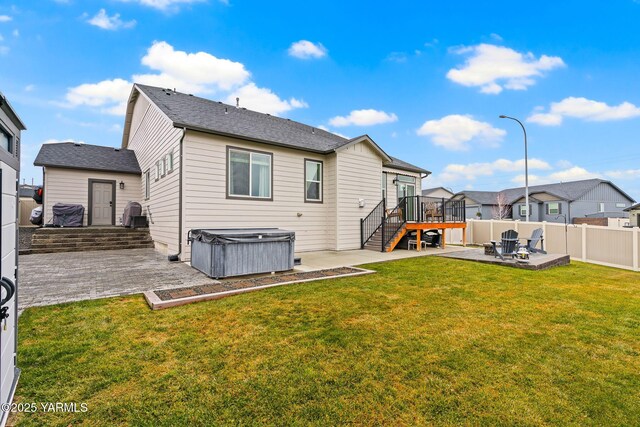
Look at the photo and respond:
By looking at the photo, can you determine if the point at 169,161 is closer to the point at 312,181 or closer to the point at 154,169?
the point at 154,169

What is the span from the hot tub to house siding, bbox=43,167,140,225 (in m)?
8.74

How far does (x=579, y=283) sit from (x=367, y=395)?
649 centimetres

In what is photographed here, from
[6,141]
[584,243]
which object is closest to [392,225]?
[584,243]

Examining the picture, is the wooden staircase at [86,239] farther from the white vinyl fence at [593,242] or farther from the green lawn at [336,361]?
the white vinyl fence at [593,242]

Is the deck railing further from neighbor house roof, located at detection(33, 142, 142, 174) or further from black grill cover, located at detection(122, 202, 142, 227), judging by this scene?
neighbor house roof, located at detection(33, 142, 142, 174)

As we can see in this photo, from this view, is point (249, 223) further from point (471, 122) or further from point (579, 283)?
point (471, 122)

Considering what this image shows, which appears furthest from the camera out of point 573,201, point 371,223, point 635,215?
point 573,201

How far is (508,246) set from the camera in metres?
8.62

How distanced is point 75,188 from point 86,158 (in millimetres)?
1485

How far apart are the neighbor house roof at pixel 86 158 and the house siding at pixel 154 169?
634mm

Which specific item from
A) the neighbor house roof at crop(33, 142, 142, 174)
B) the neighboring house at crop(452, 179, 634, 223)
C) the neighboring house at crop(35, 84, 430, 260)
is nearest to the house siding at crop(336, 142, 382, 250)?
the neighboring house at crop(35, 84, 430, 260)

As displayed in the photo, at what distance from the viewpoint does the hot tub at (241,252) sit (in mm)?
5781

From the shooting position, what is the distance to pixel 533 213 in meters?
32.1

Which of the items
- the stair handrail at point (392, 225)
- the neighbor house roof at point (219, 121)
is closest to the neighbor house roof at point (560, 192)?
the stair handrail at point (392, 225)
